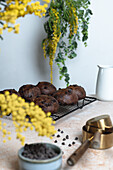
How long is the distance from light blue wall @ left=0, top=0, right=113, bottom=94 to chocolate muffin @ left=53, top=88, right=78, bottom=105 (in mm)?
882

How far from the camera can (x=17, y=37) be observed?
2.47 metres

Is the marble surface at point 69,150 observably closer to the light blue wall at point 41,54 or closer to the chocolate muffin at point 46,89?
the chocolate muffin at point 46,89

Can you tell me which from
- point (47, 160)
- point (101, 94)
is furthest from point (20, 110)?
point (101, 94)

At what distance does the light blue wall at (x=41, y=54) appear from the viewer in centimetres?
229

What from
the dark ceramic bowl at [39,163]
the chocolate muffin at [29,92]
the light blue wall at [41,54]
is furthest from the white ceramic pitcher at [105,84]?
the dark ceramic bowl at [39,163]

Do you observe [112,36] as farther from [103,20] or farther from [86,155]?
[86,155]

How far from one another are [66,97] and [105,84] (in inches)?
15.7

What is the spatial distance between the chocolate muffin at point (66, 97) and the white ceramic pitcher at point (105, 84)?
31 centimetres

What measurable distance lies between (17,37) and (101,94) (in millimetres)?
1113

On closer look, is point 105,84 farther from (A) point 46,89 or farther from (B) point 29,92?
(B) point 29,92

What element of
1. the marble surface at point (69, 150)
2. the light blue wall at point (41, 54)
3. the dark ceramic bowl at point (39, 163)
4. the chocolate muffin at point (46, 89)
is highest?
the light blue wall at point (41, 54)

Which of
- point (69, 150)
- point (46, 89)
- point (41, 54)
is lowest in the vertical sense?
point (69, 150)

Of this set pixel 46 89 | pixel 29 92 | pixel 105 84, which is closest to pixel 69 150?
pixel 29 92

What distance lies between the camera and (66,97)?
150 cm
